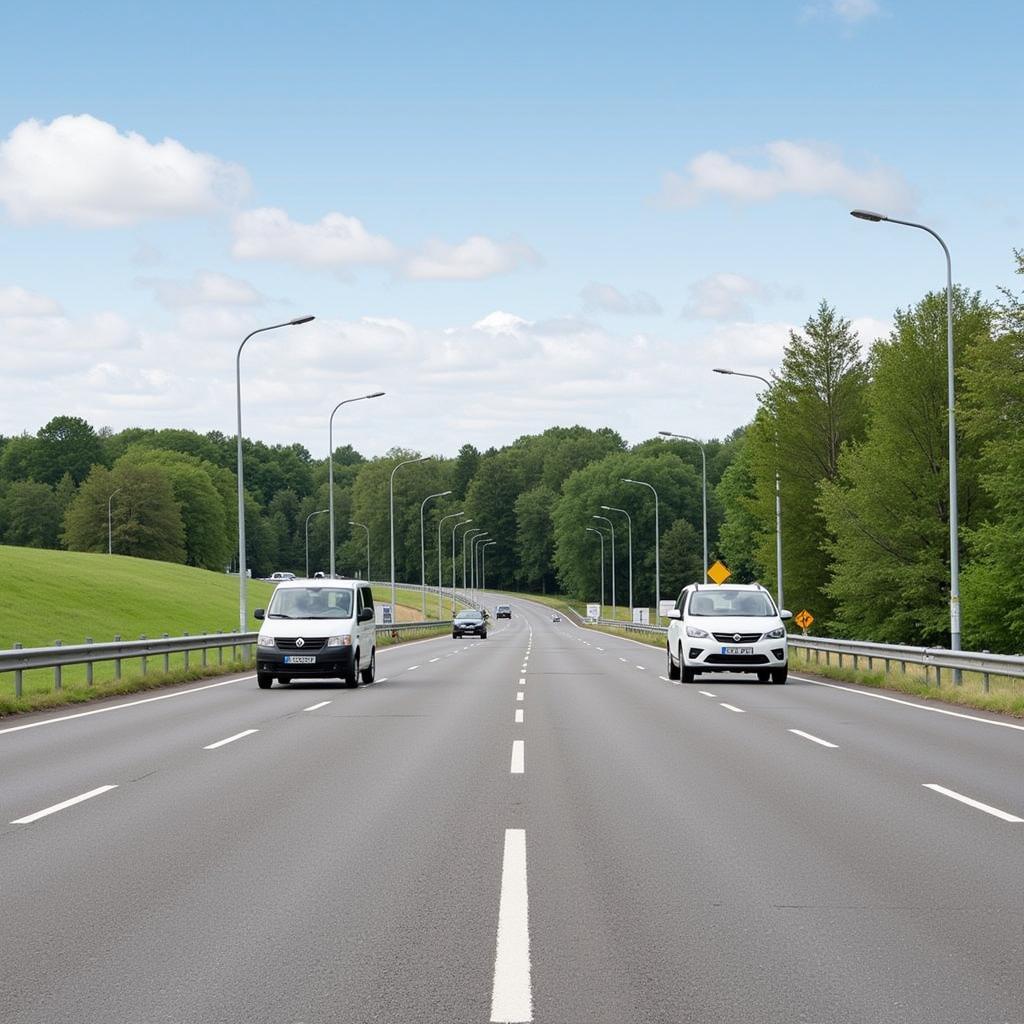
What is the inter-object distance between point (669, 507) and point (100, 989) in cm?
14721

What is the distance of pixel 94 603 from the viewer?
214 feet

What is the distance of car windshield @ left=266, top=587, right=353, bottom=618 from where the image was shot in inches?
1012

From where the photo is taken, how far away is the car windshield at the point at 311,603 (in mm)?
25703

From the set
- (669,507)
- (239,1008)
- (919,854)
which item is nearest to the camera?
(239,1008)

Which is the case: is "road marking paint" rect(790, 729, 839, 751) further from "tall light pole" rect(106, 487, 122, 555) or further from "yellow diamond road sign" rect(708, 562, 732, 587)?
"tall light pole" rect(106, 487, 122, 555)

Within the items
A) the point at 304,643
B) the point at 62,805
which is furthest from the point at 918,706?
the point at 62,805

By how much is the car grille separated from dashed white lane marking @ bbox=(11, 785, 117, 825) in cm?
1294

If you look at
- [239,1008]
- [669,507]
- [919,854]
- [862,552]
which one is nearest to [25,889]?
[239,1008]

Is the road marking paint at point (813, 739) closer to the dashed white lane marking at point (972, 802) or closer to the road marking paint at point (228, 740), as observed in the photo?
the dashed white lane marking at point (972, 802)

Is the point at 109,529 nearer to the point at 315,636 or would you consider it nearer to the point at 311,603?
the point at 311,603

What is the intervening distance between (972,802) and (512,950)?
559 centimetres

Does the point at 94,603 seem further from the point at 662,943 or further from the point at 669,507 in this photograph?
the point at 669,507

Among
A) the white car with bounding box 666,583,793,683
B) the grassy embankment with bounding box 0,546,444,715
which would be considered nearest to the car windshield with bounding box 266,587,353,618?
the grassy embankment with bounding box 0,546,444,715

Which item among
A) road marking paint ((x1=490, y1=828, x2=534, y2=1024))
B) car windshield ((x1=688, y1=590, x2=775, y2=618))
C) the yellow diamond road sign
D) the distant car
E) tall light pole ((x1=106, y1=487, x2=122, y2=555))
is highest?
tall light pole ((x1=106, y1=487, x2=122, y2=555))
